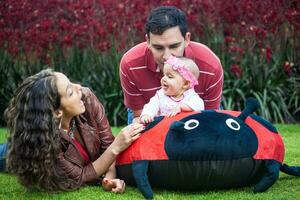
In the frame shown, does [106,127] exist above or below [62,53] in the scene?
above

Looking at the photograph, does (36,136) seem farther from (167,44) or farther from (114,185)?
(167,44)

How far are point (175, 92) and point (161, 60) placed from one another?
0.38 metres

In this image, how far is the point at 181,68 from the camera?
477cm

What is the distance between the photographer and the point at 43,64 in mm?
9195

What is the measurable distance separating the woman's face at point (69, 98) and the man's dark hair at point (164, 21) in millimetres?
804

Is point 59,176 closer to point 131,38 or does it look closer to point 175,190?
point 175,190

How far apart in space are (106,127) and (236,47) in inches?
156

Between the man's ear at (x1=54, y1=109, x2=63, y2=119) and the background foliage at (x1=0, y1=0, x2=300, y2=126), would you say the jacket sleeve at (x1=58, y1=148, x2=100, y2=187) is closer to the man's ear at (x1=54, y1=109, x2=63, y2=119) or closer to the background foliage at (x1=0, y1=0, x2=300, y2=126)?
the man's ear at (x1=54, y1=109, x2=63, y2=119)

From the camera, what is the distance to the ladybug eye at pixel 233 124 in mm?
4551

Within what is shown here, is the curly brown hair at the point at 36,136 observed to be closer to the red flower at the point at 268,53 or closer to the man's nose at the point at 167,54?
the man's nose at the point at 167,54

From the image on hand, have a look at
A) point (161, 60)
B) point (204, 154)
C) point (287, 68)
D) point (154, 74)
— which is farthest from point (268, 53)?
point (204, 154)

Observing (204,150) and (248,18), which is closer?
(204,150)

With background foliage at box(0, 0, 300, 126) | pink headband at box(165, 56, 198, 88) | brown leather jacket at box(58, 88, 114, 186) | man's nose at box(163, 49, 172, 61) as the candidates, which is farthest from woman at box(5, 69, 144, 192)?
background foliage at box(0, 0, 300, 126)

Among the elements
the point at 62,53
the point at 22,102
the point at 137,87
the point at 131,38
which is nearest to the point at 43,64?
the point at 62,53
